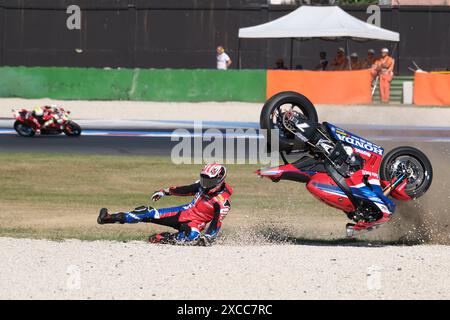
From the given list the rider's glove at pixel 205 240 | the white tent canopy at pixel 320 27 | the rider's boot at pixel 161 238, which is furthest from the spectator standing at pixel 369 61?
the rider's glove at pixel 205 240

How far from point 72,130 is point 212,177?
40.2ft

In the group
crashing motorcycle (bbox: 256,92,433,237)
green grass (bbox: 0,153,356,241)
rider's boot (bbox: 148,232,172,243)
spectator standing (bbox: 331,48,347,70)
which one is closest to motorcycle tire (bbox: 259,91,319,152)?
crashing motorcycle (bbox: 256,92,433,237)

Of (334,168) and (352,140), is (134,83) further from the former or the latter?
(334,168)

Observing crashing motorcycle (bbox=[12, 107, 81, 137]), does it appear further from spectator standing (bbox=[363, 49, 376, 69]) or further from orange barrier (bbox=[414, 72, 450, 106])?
orange barrier (bbox=[414, 72, 450, 106])

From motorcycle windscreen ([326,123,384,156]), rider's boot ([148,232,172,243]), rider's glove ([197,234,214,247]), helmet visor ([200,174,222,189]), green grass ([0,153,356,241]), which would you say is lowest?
green grass ([0,153,356,241])

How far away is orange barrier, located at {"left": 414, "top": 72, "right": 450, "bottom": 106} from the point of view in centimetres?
2911

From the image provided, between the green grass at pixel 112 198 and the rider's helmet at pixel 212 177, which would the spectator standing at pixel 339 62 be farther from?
the rider's helmet at pixel 212 177

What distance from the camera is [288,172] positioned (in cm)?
1065

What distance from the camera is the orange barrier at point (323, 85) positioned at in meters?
28.2

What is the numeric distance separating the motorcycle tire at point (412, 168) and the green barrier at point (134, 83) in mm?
17559

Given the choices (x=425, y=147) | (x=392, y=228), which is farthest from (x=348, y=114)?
(x=392, y=228)

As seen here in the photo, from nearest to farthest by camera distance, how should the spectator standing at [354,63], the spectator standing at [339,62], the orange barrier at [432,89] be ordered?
1. the orange barrier at [432,89]
2. the spectator standing at [339,62]
3. the spectator standing at [354,63]

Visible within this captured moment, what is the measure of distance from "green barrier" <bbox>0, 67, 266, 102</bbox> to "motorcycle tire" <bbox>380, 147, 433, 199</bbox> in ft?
57.6

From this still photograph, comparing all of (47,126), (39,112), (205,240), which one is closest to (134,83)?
(47,126)
